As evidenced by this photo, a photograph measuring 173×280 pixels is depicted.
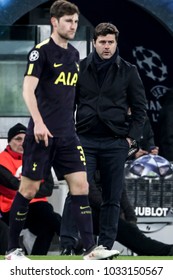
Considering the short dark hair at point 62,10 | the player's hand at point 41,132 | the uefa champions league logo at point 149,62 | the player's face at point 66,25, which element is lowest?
the uefa champions league logo at point 149,62

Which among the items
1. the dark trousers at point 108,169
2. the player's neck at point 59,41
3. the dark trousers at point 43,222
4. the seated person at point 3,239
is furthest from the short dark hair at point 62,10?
the dark trousers at point 43,222

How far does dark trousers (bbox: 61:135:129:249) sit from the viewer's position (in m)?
12.1

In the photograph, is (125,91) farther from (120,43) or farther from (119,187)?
(120,43)

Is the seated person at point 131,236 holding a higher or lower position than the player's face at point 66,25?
lower

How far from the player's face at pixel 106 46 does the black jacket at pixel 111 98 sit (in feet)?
0.34

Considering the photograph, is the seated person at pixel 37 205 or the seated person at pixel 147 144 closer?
the seated person at pixel 37 205

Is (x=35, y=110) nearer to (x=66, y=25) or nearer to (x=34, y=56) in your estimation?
(x=34, y=56)

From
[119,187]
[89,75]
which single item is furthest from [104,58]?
[119,187]

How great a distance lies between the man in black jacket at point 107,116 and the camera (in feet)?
39.8

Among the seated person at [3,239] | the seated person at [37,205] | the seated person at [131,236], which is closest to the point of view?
the seated person at [3,239]

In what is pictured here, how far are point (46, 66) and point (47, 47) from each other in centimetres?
14

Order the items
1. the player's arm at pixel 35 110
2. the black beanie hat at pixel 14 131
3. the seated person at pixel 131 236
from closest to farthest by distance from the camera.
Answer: the player's arm at pixel 35 110, the seated person at pixel 131 236, the black beanie hat at pixel 14 131

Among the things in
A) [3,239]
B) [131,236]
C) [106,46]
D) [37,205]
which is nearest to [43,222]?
[37,205]

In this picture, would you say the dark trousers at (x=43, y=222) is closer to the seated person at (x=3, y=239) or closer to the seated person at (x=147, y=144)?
the seated person at (x=3, y=239)
